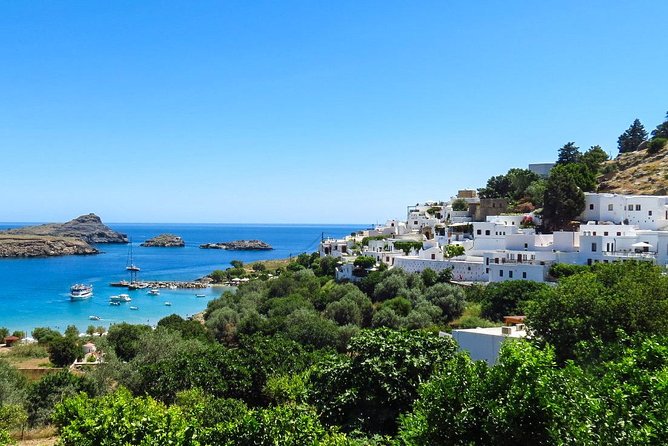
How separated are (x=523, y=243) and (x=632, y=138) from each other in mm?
47989

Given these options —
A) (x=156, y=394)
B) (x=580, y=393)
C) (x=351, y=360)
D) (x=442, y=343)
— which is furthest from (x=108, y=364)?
(x=580, y=393)

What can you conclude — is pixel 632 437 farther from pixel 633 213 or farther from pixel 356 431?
pixel 633 213

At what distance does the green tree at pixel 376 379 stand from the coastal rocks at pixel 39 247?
13650 centimetres

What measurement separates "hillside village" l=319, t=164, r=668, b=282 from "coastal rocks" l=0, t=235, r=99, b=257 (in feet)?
334

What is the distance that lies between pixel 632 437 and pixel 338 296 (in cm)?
3209

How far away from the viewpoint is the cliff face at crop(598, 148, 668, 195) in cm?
5225

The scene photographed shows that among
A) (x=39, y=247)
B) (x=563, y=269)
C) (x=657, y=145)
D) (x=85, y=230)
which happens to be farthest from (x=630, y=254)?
(x=85, y=230)

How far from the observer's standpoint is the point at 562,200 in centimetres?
4397

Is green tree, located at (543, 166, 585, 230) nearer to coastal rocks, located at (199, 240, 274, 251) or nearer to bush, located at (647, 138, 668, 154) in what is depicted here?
bush, located at (647, 138, 668, 154)

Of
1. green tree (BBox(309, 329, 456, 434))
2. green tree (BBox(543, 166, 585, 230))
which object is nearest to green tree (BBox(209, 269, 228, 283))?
green tree (BBox(543, 166, 585, 230))

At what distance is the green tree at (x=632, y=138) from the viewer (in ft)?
242

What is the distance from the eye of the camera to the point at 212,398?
14680 millimetres

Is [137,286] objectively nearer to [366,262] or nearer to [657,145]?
[366,262]

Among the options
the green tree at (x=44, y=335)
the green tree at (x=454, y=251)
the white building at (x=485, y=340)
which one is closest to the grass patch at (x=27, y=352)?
the green tree at (x=44, y=335)
